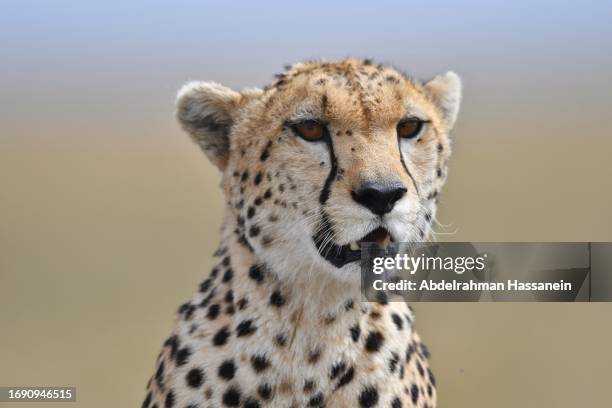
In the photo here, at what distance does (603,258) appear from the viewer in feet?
10.7

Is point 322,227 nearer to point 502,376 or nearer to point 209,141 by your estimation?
point 209,141

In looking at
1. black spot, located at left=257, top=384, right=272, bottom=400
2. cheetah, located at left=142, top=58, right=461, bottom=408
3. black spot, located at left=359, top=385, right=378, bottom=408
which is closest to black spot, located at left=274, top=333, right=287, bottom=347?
cheetah, located at left=142, top=58, right=461, bottom=408

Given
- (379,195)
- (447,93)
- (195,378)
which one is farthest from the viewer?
(447,93)

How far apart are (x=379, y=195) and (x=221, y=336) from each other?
559mm

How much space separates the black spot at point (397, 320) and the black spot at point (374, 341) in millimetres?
69

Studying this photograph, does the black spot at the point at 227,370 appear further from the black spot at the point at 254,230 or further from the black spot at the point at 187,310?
the black spot at the point at 254,230

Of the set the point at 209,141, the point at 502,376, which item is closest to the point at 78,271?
the point at 502,376

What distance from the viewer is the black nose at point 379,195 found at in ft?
7.70

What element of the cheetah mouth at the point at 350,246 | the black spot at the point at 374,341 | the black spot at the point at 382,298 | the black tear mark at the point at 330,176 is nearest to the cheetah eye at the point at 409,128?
the black tear mark at the point at 330,176

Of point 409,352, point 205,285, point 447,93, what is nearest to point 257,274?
point 205,285

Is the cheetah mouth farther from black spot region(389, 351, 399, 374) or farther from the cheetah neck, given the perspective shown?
black spot region(389, 351, 399, 374)

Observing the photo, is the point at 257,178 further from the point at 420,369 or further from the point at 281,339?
the point at 420,369

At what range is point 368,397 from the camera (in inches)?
100

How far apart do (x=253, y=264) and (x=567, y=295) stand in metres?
1.13
